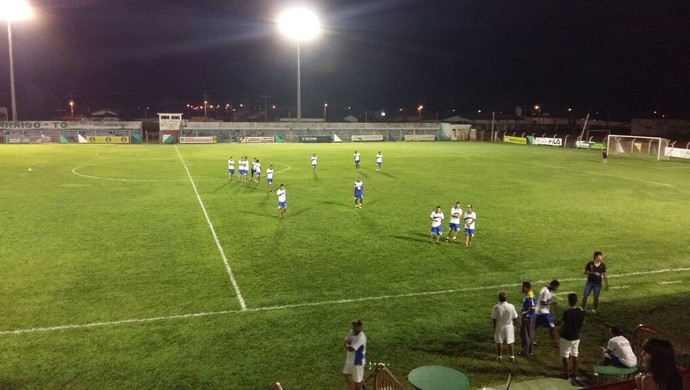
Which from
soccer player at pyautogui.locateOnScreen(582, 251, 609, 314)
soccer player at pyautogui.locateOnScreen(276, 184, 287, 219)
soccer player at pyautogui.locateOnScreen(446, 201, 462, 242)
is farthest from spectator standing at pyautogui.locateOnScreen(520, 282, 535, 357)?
soccer player at pyautogui.locateOnScreen(276, 184, 287, 219)

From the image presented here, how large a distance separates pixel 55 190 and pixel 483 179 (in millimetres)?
25798

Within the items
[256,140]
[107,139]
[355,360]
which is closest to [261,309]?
[355,360]

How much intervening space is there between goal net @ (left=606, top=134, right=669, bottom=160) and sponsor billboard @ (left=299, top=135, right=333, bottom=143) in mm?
37193

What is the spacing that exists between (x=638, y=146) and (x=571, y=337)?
172 ft

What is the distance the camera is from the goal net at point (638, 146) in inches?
1937

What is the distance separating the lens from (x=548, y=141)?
6919cm

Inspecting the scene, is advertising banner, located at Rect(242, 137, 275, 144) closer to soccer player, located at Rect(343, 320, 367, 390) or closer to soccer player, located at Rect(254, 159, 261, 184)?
soccer player, located at Rect(254, 159, 261, 184)

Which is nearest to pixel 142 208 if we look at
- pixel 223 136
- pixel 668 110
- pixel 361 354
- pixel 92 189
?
pixel 92 189

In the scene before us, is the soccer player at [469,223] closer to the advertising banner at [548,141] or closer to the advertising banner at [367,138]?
the advertising banner at [548,141]

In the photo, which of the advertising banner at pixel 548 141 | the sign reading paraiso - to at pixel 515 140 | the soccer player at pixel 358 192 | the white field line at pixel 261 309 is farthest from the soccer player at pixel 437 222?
the sign reading paraiso - to at pixel 515 140

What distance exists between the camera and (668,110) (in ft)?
343

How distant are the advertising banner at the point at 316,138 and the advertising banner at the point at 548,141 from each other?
1164 inches

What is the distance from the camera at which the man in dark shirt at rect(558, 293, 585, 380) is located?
837cm

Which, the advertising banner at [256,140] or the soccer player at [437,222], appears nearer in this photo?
the soccer player at [437,222]
